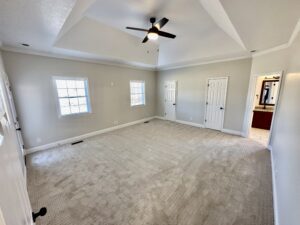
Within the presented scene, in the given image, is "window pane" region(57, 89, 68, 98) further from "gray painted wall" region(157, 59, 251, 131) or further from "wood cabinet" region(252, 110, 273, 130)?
"wood cabinet" region(252, 110, 273, 130)

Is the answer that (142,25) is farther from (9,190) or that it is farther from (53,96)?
(9,190)

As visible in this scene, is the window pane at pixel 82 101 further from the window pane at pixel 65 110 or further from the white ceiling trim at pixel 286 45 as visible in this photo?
the white ceiling trim at pixel 286 45

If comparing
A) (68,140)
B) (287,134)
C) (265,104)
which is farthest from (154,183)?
(265,104)

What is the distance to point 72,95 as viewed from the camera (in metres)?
4.24

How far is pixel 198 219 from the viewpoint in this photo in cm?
174

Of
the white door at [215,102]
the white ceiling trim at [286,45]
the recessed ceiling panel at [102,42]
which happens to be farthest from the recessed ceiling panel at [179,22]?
the white door at [215,102]

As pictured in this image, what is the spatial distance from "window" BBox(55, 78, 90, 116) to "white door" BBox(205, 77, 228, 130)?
464 centimetres

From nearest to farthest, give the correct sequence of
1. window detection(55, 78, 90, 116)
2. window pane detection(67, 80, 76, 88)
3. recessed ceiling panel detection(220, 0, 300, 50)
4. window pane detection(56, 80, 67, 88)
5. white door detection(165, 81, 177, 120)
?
recessed ceiling panel detection(220, 0, 300, 50) < window pane detection(56, 80, 67, 88) < window detection(55, 78, 90, 116) < window pane detection(67, 80, 76, 88) < white door detection(165, 81, 177, 120)

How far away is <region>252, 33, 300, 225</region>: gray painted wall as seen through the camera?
52.8 inches

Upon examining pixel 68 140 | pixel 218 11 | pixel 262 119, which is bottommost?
pixel 68 140

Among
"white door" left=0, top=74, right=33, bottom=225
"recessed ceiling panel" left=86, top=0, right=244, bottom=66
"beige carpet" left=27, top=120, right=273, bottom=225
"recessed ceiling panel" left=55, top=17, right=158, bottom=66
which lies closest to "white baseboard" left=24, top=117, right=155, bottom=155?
"beige carpet" left=27, top=120, right=273, bottom=225

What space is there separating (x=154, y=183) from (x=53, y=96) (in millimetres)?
3677

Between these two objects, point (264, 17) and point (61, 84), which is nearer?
point (264, 17)

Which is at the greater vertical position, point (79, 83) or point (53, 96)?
point (79, 83)
